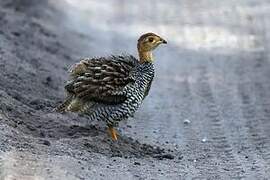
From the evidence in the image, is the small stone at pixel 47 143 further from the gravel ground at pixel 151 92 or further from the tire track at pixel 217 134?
the tire track at pixel 217 134

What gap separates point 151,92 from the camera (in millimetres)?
16703

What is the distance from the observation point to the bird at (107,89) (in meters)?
11.6

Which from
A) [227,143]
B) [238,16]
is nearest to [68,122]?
[227,143]

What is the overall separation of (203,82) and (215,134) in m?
3.93

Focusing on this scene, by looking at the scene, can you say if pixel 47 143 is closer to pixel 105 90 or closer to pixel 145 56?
pixel 105 90

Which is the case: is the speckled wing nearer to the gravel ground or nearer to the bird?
the bird

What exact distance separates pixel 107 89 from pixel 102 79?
0.54ft

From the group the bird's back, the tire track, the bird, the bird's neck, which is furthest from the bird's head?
the tire track

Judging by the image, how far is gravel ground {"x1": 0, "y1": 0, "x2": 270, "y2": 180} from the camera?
1061cm

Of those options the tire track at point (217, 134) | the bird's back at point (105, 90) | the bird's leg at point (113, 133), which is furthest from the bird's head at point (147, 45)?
the tire track at point (217, 134)

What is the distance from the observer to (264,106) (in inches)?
596

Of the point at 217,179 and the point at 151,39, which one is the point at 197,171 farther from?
the point at 151,39

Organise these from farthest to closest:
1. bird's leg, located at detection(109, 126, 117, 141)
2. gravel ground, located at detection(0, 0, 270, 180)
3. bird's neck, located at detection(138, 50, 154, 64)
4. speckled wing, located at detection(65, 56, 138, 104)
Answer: bird's neck, located at detection(138, 50, 154, 64), bird's leg, located at detection(109, 126, 117, 141), speckled wing, located at detection(65, 56, 138, 104), gravel ground, located at detection(0, 0, 270, 180)

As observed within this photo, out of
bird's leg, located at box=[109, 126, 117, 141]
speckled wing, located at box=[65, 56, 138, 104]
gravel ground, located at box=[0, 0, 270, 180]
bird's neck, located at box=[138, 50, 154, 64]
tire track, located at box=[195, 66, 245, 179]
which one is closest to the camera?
gravel ground, located at box=[0, 0, 270, 180]
